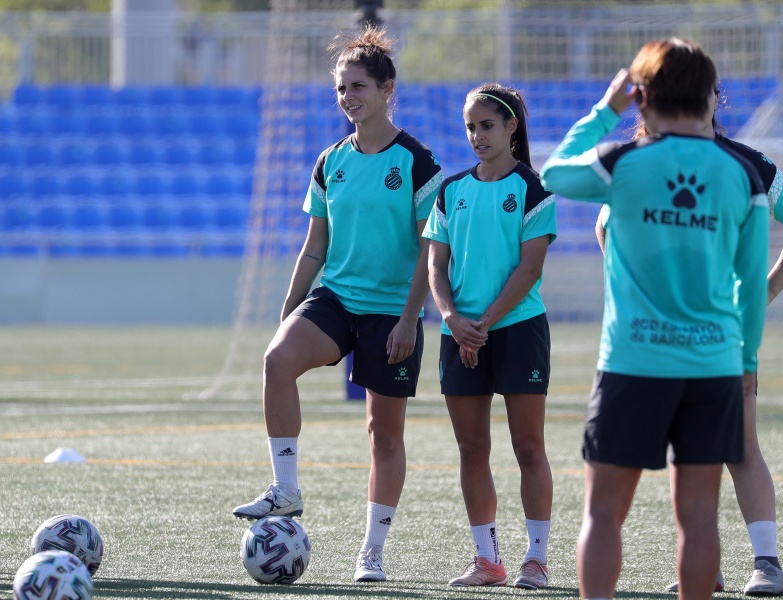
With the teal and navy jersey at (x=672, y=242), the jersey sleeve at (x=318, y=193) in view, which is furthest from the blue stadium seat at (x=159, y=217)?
the teal and navy jersey at (x=672, y=242)

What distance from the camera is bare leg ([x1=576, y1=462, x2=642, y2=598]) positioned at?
12.2 feet

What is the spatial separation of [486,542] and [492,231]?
114 cm

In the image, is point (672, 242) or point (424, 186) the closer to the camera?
point (672, 242)

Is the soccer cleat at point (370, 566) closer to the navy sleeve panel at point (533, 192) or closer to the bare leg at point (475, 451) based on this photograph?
the bare leg at point (475, 451)

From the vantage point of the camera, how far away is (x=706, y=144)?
3678mm

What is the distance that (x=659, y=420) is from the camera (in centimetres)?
368

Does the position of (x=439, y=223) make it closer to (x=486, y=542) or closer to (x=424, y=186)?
(x=424, y=186)

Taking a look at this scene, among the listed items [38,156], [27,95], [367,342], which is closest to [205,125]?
[38,156]

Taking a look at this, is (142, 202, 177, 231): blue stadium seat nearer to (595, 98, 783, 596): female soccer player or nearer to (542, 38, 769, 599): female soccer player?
(595, 98, 783, 596): female soccer player

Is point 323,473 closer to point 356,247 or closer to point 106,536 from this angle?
point 106,536

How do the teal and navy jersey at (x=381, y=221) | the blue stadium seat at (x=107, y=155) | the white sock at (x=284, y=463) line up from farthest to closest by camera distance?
the blue stadium seat at (x=107, y=155) < the teal and navy jersey at (x=381, y=221) < the white sock at (x=284, y=463)

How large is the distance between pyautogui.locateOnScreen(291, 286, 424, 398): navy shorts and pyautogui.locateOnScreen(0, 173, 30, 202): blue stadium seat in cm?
2120

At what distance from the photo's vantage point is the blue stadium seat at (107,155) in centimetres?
2627

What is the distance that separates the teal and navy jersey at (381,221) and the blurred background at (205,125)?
1146 centimetres
